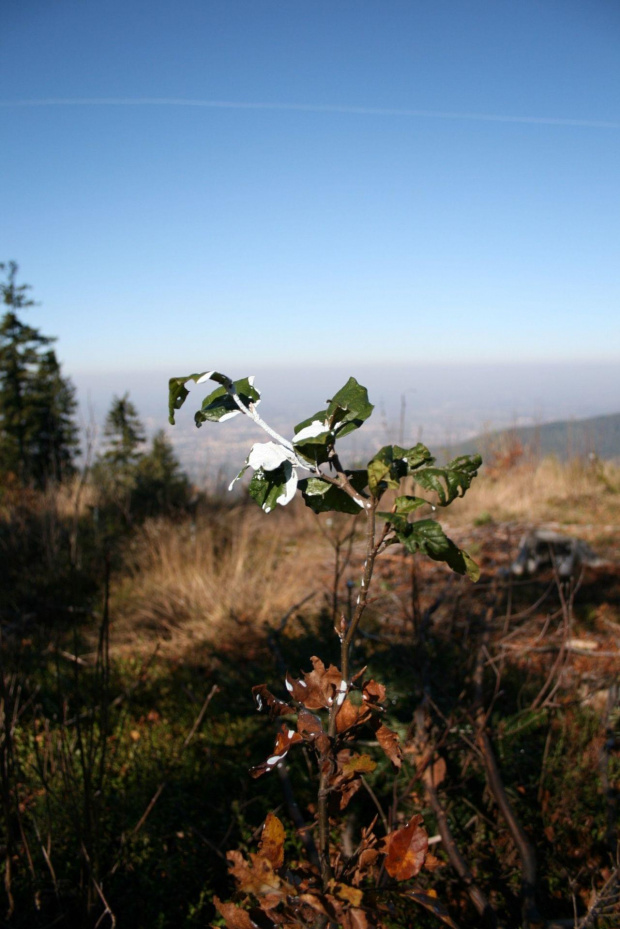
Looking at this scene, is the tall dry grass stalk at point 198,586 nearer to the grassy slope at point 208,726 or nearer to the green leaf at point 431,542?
the grassy slope at point 208,726

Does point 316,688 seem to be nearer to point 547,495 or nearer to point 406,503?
point 406,503

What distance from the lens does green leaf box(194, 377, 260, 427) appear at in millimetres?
675

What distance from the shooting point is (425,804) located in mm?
1820

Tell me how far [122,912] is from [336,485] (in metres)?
1.66

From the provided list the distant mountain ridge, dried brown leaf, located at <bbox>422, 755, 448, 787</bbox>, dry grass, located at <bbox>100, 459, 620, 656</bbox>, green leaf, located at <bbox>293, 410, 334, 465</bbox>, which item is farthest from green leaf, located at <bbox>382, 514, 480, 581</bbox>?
the distant mountain ridge

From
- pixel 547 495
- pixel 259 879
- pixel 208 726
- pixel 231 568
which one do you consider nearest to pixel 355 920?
pixel 259 879

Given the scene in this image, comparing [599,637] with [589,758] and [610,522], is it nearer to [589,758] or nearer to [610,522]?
[589,758]

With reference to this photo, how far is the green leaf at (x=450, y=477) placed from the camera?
1.92 feet

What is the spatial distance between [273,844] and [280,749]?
14 centimetres

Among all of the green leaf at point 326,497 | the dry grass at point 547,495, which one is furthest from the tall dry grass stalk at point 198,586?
the dry grass at point 547,495

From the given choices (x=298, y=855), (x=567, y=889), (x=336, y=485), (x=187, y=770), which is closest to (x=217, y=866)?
(x=298, y=855)

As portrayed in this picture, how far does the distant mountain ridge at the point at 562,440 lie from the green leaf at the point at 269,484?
26.9ft

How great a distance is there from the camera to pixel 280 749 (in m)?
0.69

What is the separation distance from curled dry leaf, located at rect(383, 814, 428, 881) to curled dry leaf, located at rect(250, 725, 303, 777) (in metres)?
0.16
